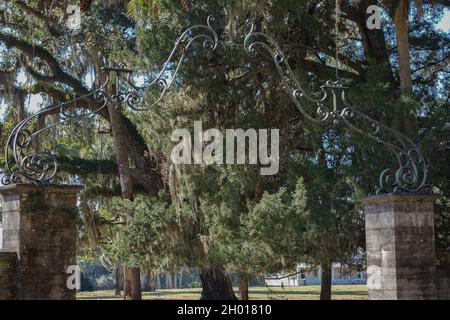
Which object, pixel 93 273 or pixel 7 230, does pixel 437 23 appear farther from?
pixel 93 273

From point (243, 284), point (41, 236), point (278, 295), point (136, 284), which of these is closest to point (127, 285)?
point (136, 284)

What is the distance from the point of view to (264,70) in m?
14.7

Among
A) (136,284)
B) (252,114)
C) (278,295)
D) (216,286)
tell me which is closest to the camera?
(252,114)

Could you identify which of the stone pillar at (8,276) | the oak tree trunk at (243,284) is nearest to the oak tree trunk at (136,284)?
the oak tree trunk at (243,284)

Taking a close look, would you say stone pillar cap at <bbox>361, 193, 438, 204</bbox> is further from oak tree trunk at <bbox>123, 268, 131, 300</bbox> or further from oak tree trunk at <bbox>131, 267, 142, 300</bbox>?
oak tree trunk at <bbox>123, 268, 131, 300</bbox>

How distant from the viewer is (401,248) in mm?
10023

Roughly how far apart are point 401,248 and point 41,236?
16.3 ft

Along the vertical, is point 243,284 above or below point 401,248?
below

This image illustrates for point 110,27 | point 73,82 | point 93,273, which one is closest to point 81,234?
point 73,82

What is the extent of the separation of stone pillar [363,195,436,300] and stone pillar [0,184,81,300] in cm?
426

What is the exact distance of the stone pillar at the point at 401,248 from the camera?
10.0m

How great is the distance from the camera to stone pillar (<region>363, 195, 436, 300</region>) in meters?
10.0

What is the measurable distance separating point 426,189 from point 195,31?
617cm

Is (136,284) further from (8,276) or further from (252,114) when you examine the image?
(8,276)
